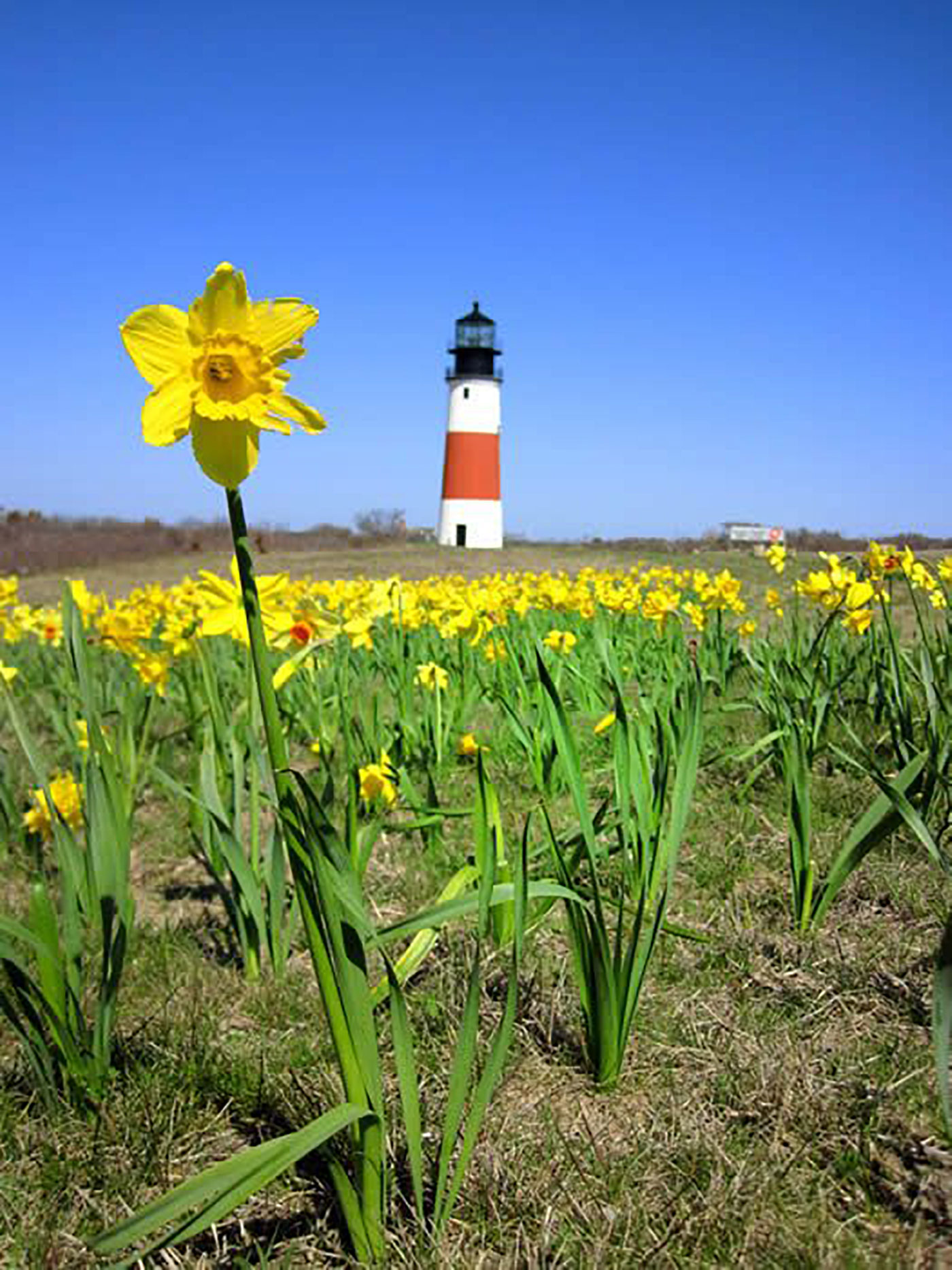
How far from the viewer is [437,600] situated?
532cm

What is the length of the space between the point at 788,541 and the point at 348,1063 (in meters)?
24.1

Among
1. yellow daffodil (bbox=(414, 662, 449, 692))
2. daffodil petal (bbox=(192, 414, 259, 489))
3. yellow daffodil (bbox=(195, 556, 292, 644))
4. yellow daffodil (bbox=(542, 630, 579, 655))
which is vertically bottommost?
yellow daffodil (bbox=(414, 662, 449, 692))

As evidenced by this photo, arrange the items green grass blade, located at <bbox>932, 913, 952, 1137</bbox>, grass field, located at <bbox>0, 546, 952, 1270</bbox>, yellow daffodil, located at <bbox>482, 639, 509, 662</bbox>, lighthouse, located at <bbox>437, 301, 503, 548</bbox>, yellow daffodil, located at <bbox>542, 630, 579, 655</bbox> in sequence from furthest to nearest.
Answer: lighthouse, located at <bbox>437, 301, 503, 548</bbox>
yellow daffodil, located at <bbox>482, 639, 509, 662</bbox>
yellow daffodil, located at <bbox>542, 630, 579, 655</bbox>
grass field, located at <bbox>0, 546, 952, 1270</bbox>
green grass blade, located at <bbox>932, 913, 952, 1137</bbox>

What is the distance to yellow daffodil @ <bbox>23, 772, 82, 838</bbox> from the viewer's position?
2.78 m

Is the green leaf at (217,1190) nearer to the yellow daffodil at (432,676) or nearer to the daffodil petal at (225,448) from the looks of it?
the daffodil petal at (225,448)

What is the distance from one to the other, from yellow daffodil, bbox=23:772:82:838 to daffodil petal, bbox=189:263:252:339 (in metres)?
2.02

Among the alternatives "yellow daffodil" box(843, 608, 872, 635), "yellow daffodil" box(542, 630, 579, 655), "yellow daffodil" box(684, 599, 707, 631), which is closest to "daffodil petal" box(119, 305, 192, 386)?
"yellow daffodil" box(843, 608, 872, 635)

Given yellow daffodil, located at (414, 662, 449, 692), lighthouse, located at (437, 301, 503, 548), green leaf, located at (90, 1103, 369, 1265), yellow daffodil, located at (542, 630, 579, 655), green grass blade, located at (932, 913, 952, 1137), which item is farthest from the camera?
lighthouse, located at (437, 301, 503, 548)

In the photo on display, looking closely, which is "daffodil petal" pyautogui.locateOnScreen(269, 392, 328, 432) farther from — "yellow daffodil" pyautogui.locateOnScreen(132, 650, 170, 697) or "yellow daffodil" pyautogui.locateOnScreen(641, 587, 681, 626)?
"yellow daffodil" pyautogui.locateOnScreen(641, 587, 681, 626)

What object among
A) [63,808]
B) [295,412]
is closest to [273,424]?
[295,412]

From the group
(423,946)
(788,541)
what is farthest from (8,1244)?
(788,541)

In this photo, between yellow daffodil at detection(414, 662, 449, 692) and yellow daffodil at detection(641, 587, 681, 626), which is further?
yellow daffodil at detection(641, 587, 681, 626)

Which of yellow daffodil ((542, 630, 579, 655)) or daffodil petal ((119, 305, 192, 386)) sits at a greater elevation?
daffodil petal ((119, 305, 192, 386))

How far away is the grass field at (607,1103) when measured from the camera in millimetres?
1285
